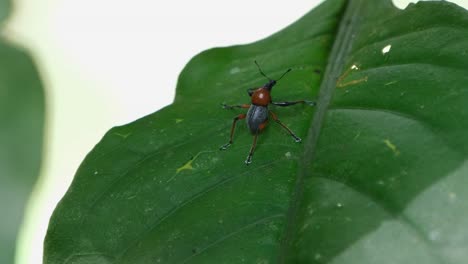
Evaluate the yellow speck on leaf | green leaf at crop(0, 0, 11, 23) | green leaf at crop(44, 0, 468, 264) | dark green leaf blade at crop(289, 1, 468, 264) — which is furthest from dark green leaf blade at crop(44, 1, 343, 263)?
green leaf at crop(0, 0, 11, 23)

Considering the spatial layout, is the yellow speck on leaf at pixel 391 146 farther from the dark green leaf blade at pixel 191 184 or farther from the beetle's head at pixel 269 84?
the beetle's head at pixel 269 84

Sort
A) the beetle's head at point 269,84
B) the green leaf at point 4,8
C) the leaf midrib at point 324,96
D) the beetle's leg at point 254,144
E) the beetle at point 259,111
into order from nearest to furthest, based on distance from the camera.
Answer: the leaf midrib at point 324,96, the beetle's leg at point 254,144, the beetle at point 259,111, the beetle's head at point 269,84, the green leaf at point 4,8

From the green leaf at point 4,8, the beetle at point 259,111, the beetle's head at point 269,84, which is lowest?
the beetle at point 259,111

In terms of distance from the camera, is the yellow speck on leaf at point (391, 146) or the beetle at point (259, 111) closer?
the yellow speck on leaf at point (391, 146)

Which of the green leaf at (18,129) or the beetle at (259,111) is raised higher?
the green leaf at (18,129)

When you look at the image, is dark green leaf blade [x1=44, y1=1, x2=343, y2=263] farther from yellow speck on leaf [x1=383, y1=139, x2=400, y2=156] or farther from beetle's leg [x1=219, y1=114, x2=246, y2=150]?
yellow speck on leaf [x1=383, y1=139, x2=400, y2=156]

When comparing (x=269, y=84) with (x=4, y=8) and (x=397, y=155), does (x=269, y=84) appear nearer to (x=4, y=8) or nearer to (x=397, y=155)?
(x=397, y=155)

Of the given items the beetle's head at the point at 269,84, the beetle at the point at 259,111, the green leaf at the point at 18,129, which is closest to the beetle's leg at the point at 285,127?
the beetle at the point at 259,111

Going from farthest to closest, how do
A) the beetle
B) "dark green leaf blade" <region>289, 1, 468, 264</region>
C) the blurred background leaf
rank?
the blurred background leaf
the beetle
"dark green leaf blade" <region>289, 1, 468, 264</region>

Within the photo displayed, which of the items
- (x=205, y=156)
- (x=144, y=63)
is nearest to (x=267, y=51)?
(x=205, y=156)

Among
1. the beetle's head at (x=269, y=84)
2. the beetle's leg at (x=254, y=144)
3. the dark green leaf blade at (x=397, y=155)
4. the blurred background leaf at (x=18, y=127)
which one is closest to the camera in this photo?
the dark green leaf blade at (x=397, y=155)
